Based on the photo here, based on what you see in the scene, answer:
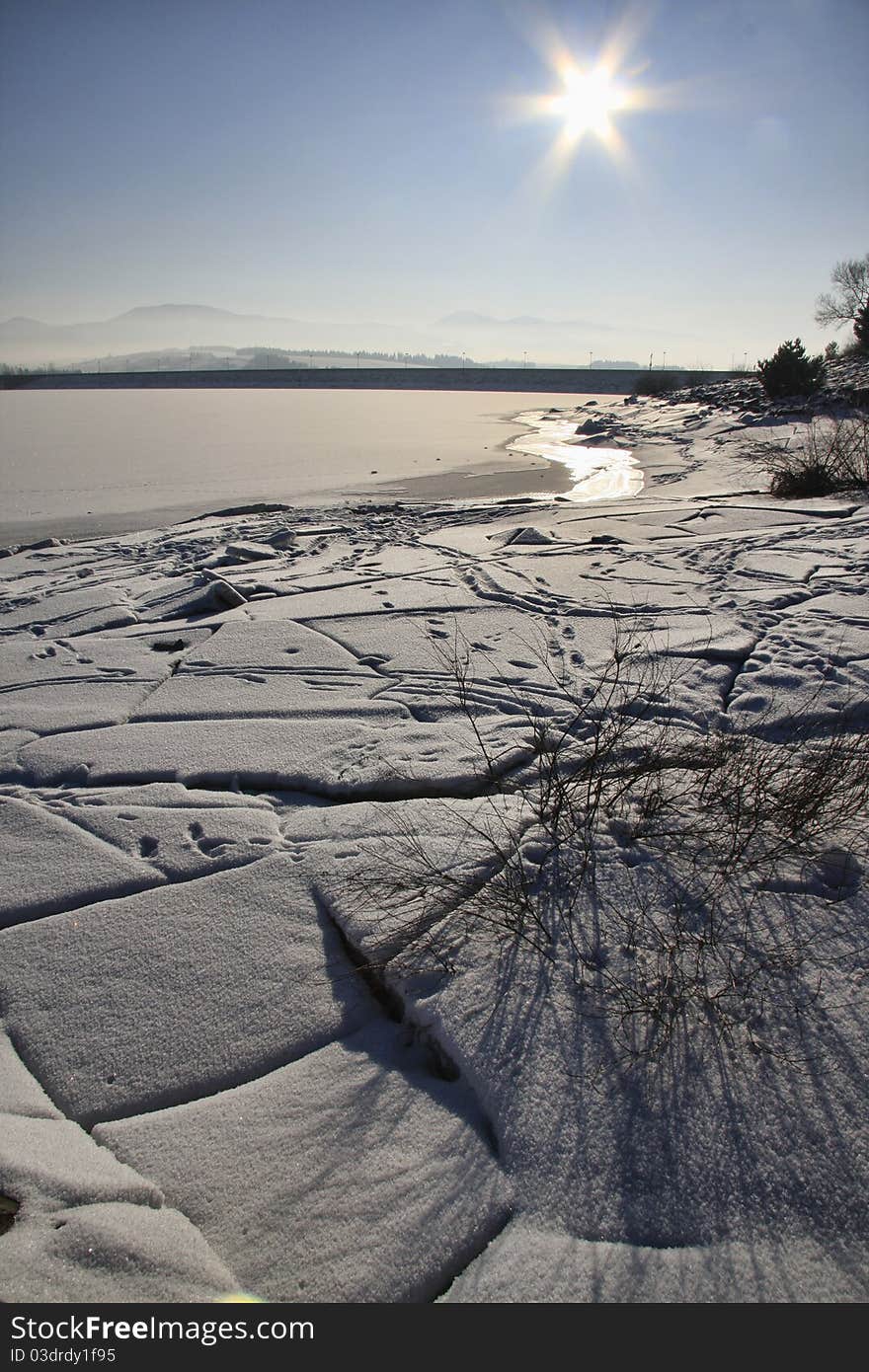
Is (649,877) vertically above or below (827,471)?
below

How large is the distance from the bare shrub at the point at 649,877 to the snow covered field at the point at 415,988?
1 cm

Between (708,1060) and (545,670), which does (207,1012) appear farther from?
(545,670)

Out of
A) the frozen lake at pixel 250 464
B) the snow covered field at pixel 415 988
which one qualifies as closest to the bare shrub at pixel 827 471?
the frozen lake at pixel 250 464

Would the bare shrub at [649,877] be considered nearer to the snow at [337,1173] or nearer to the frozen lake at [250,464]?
the snow at [337,1173]

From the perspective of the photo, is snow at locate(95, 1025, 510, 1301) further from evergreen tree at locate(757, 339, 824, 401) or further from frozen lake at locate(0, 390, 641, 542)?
evergreen tree at locate(757, 339, 824, 401)

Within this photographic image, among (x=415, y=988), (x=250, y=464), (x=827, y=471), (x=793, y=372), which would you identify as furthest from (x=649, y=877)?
(x=793, y=372)

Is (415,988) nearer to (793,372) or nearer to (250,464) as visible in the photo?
(250,464)

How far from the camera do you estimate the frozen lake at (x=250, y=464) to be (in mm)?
9398

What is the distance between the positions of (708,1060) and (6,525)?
902cm

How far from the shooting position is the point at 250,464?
1273 centimetres

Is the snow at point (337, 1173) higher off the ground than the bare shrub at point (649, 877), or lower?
lower

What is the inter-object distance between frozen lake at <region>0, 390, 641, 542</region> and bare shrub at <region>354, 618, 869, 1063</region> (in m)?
7.06

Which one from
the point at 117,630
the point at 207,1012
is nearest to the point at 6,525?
the point at 117,630

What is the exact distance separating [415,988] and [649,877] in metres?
0.82
